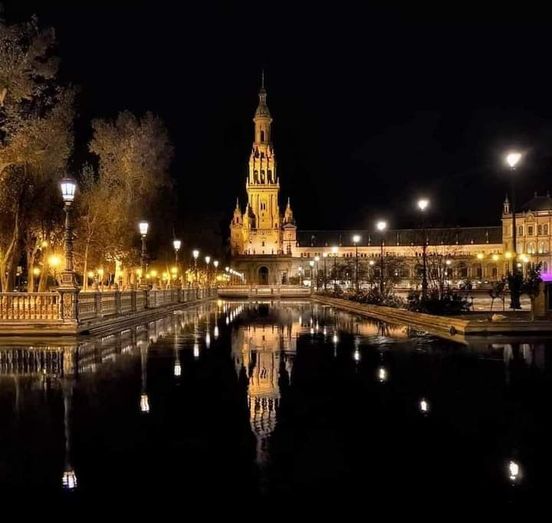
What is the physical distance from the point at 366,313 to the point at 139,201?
18.8 meters

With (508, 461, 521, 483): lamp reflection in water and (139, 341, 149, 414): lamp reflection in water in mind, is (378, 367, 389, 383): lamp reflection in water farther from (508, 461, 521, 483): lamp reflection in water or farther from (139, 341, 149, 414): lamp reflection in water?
(508, 461, 521, 483): lamp reflection in water

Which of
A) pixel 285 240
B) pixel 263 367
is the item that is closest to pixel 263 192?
pixel 285 240

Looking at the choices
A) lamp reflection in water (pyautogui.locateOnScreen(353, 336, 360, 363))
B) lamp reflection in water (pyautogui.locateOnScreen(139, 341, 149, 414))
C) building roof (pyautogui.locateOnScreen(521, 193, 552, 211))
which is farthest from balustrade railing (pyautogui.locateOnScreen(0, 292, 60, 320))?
building roof (pyautogui.locateOnScreen(521, 193, 552, 211))

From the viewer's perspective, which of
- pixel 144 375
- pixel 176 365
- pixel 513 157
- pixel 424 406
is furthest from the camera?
pixel 513 157

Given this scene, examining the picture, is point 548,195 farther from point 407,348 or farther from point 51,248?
point 407,348

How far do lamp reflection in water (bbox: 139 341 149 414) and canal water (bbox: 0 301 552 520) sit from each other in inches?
1.6

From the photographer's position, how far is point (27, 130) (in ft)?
93.4

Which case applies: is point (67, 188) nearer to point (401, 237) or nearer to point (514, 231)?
point (514, 231)

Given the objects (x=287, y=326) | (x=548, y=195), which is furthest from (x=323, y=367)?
(x=548, y=195)

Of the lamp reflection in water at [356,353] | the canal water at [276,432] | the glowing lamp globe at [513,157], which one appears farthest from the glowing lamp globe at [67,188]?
the glowing lamp globe at [513,157]

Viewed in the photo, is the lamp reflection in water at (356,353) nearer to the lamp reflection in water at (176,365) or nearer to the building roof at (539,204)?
the lamp reflection in water at (176,365)

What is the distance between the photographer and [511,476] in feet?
20.1

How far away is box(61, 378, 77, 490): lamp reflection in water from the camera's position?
5.97 meters

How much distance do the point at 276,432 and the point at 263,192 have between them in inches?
6661
